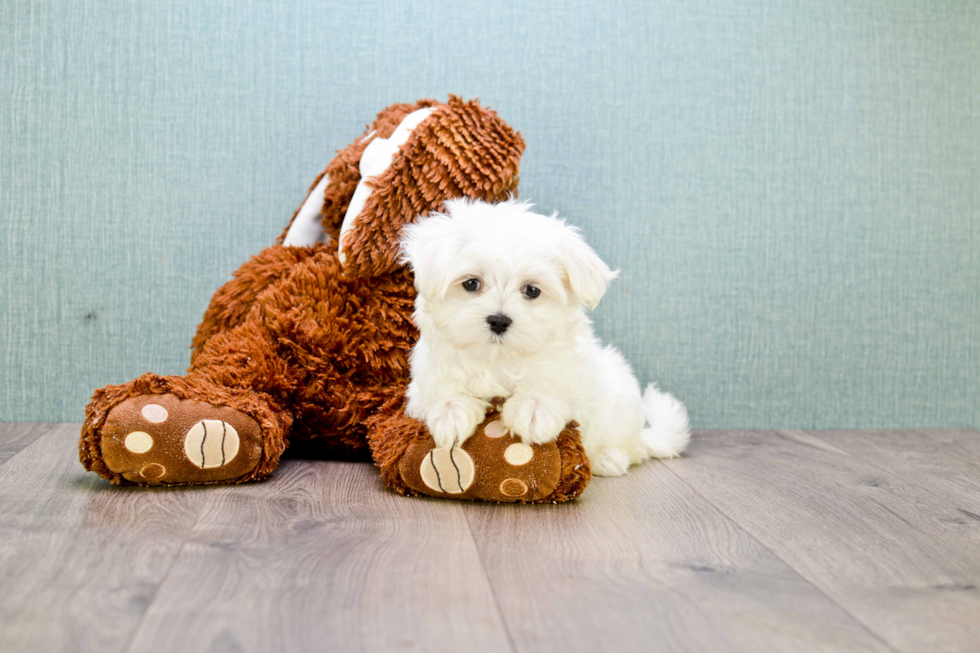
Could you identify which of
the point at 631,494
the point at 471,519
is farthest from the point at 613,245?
the point at 471,519

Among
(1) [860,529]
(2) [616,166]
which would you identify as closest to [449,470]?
(1) [860,529]

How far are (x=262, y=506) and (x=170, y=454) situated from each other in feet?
0.62

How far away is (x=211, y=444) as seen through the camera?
51.2 inches

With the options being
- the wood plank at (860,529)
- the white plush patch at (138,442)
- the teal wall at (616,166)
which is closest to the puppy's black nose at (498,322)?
the wood plank at (860,529)

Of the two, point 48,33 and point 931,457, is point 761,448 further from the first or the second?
point 48,33

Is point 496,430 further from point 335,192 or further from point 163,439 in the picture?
point 335,192

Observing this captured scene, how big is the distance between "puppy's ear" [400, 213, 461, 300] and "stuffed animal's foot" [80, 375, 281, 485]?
1.34ft

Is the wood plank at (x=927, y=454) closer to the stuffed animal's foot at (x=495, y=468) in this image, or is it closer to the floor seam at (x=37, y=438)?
the stuffed animal's foot at (x=495, y=468)

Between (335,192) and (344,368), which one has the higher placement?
(335,192)

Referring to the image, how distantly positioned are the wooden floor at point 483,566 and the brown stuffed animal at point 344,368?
0.18 feet

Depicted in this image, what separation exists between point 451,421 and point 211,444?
41 centimetres

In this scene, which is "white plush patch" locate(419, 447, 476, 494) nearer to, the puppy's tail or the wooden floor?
the wooden floor

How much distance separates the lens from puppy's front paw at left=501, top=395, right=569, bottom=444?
49.5 inches

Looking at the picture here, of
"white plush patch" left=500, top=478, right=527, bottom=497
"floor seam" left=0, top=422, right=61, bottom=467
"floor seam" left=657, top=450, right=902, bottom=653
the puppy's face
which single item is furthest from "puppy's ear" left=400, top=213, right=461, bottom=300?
"floor seam" left=0, top=422, right=61, bottom=467
